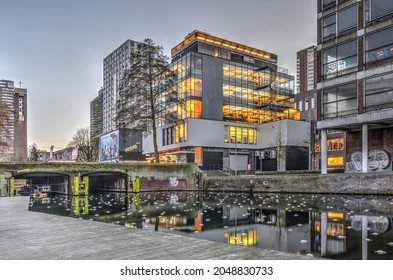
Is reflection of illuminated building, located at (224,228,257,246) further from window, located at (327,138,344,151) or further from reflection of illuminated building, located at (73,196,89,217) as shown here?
window, located at (327,138,344,151)

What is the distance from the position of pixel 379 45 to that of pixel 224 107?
33540 mm

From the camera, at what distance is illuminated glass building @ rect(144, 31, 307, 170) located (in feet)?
178

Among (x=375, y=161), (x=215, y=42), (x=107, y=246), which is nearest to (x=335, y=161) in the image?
(x=375, y=161)

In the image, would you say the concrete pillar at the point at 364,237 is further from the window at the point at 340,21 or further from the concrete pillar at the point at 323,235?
the window at the point at 340,21

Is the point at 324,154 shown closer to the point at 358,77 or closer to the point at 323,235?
the point at 358,77

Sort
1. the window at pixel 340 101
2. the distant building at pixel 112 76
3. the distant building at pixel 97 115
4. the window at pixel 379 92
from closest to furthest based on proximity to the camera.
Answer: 1. the window at pixel 379 92
2. the window at pixel 340 101
3. the distant building at pixel 112 76
4. the distant building at pixel 97 115

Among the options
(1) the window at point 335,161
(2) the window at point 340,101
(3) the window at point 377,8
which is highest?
(3) the window at point 377,8

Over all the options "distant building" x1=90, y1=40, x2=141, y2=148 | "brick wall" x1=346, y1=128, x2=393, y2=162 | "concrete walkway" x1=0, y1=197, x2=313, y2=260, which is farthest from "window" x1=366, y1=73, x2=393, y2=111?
"distant building" x1=90, y1=40, x2=141, y2=148

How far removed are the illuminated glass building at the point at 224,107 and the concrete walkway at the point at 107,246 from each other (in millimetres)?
44111

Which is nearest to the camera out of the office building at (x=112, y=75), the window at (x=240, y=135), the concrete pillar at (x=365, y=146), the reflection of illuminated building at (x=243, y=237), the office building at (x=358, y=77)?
the reflection of illuminated building at (x=243, y=237)

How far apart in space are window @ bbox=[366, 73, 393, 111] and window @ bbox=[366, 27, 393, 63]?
175 cm

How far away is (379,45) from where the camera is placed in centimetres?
2658

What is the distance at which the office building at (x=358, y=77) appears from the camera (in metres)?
26.2

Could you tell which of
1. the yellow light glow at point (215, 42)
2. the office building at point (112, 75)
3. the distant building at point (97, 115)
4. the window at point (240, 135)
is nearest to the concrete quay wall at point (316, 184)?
the window at point (240, 135)
